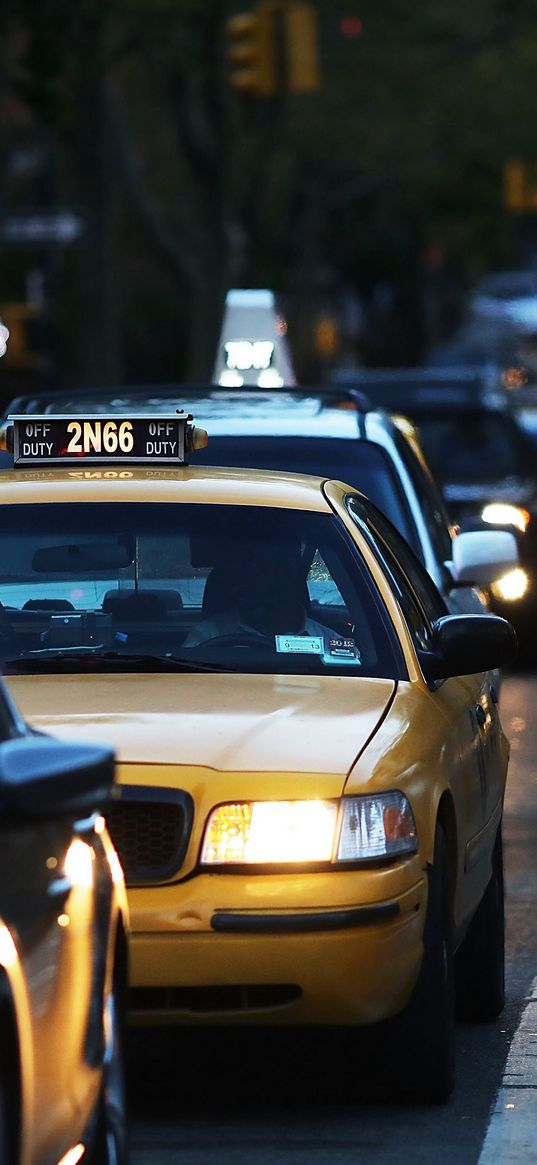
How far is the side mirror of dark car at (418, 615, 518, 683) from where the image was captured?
22.7ft

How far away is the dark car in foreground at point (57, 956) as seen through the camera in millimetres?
3957

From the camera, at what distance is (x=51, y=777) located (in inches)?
158

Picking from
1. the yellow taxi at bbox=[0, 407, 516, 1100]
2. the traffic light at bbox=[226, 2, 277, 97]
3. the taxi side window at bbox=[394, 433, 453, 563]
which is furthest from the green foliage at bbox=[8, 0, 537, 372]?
the yellow taxi at bbox=[0, 407, 516, 1100]

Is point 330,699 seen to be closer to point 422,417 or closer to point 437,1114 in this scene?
point 437,1114

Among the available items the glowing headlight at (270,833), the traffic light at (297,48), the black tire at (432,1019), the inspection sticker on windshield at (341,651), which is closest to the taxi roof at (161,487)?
the inspection sticker on windshield at (341,651)

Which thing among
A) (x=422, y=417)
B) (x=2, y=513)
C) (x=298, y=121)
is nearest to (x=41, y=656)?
(x=2, y=513)

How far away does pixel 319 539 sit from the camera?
7.21 meters

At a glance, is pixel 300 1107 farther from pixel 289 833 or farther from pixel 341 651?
pixel 341 651

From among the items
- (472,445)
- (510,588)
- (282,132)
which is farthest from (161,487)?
(282,132)

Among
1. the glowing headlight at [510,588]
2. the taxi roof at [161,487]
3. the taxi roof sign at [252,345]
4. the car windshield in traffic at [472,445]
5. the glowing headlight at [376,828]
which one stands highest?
the taxi roof at [161,487]

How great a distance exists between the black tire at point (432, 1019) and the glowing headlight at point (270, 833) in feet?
1.37

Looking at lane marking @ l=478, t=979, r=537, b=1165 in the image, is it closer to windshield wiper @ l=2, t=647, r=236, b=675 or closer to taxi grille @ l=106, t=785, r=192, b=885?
taxi grille @ l=106, t=785, r=192, b=885

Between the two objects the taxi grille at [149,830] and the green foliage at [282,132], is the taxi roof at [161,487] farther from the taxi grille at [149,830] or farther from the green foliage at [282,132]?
the green foliage at [282,132]

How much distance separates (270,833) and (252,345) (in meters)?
12.5
